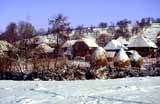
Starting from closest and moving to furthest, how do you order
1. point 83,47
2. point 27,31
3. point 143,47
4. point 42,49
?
point 42,49, point 143,47, point 83,47, point 27,31

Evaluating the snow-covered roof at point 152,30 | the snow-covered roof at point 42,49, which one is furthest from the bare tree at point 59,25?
the snow-covered roof at point 152,30

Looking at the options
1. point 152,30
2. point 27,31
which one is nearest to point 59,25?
point 27,31

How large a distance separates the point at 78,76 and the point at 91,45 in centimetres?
4708

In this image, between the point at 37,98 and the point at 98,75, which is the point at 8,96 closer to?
the point at 37,98

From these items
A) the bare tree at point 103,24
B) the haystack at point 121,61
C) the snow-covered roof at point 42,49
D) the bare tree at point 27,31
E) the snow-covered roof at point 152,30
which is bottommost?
the haystack at point 121,61

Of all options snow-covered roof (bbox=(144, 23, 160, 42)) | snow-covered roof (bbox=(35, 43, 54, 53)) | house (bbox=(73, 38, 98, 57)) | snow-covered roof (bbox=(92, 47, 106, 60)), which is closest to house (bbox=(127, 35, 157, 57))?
house (bbox=(73, 38, 98, 57))

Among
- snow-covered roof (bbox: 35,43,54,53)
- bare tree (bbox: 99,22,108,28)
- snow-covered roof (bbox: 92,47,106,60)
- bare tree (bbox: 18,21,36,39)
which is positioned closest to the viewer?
snow-covered roof (bbox: 92,47,106,60)

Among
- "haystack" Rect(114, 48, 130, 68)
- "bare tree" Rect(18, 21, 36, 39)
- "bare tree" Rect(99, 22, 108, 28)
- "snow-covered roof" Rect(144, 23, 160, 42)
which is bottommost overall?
"haystack" Rect(114, 48, 130, 68)

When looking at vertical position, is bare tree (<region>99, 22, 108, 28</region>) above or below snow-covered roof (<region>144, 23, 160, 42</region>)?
above

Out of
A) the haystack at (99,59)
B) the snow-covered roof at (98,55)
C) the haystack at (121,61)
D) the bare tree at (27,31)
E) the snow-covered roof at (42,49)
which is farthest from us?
the bare tree at (27,31)

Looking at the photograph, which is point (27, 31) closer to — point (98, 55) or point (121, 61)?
point (98, 55)

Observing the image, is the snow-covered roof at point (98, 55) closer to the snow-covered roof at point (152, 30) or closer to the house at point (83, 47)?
the house at point (83, 47)

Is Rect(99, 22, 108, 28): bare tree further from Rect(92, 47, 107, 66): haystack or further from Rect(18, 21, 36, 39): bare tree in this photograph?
Rect(92, 47, 107, 66): haystack

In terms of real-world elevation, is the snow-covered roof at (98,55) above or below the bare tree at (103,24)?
below
